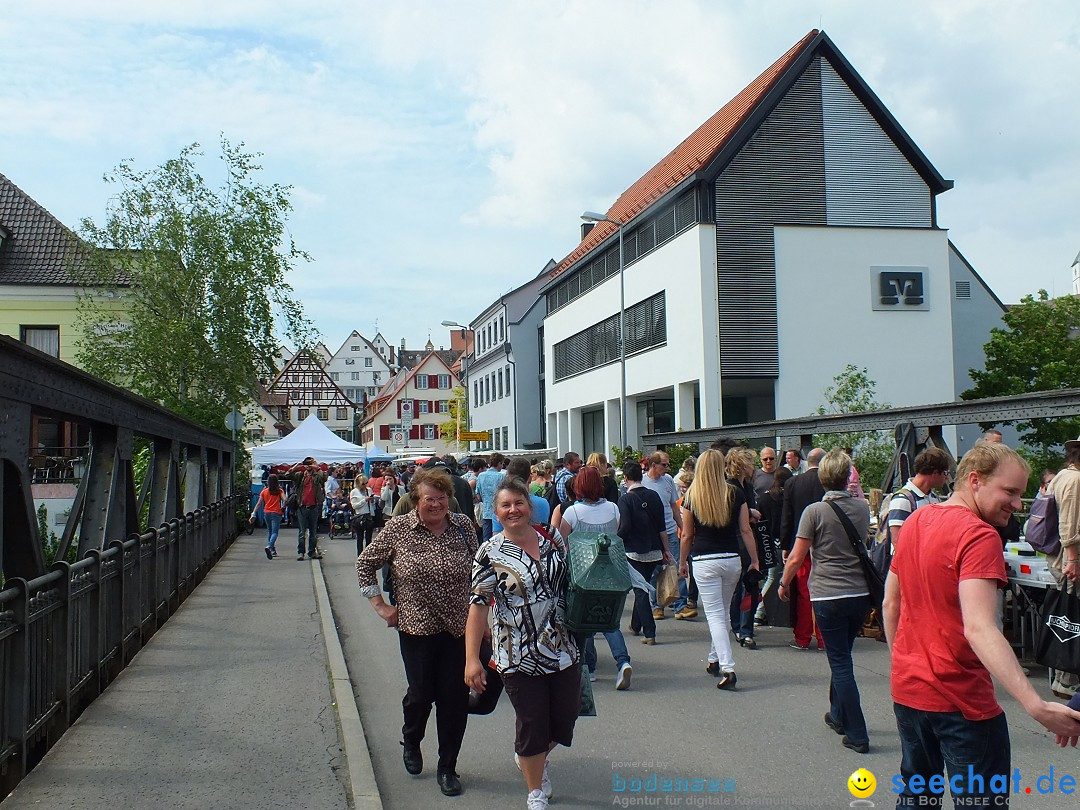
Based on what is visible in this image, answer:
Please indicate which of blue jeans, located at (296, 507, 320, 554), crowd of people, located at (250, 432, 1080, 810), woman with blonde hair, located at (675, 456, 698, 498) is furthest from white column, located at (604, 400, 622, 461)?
crowd of people, located at (250, 432, 1080, 810)

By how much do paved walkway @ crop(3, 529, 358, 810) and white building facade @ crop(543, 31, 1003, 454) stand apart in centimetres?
2399

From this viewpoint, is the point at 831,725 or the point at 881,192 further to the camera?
the point at 881,192

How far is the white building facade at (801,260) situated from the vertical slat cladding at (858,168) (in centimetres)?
5

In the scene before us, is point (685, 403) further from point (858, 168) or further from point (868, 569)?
point (868, 569)

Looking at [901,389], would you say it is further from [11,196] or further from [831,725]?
[11,196]

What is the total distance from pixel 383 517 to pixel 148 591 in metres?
10.2

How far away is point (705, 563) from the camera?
8461 mm

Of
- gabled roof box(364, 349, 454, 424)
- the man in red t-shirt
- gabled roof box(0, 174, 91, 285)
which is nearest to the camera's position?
the man in red t-shirt

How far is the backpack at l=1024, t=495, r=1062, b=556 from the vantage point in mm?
8289

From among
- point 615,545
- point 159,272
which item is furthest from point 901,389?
point 615,545

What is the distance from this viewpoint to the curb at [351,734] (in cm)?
540

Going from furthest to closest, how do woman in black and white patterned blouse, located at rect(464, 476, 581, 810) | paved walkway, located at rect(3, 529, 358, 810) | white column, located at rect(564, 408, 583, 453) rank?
white column, located at rect(564, 408, 583, 453) < paved walkway, located at rect(3, 529, 358, 810) < woman in black and white patterned blouse, located at rect(464, 476, 581, 810)

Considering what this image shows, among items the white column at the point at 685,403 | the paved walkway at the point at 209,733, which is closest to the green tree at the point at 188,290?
the white column at the point at 685,403

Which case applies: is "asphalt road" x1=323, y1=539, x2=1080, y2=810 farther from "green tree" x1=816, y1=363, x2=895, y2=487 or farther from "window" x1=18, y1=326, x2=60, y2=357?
"window" x1=18, y1=326, x2=60, y2=357
